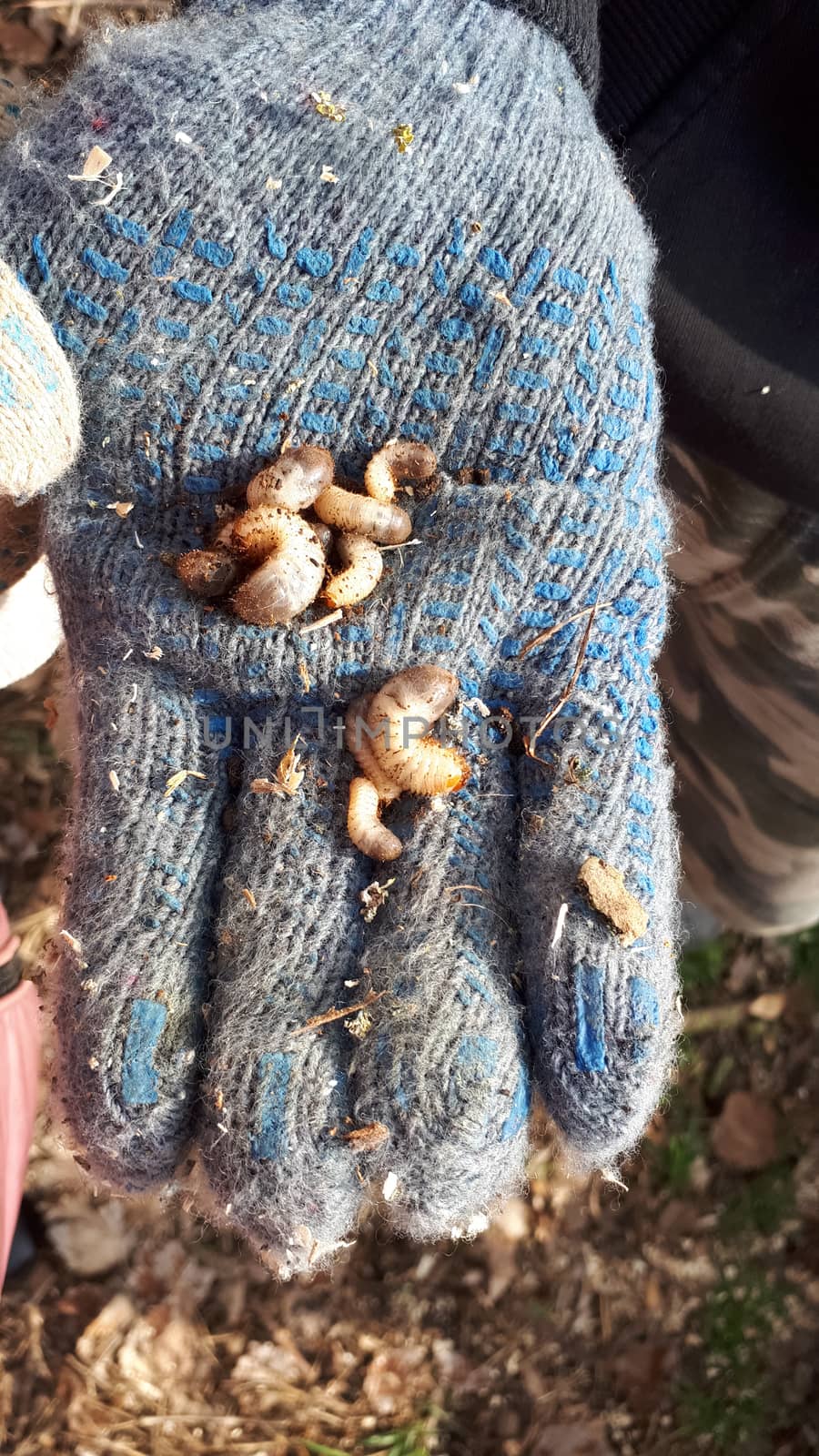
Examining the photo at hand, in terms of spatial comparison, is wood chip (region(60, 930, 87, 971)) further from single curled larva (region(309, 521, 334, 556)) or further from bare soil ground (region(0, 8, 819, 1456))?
bare soil ground (region(0, 8, 819, 1456))

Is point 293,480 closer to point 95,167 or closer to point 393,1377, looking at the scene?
point 95,167

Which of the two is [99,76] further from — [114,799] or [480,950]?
[480,950]

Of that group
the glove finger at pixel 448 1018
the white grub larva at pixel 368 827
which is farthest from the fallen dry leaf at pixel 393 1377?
the white grub larva at pixel 368 827

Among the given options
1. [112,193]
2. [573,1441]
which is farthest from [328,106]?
[573,1441]

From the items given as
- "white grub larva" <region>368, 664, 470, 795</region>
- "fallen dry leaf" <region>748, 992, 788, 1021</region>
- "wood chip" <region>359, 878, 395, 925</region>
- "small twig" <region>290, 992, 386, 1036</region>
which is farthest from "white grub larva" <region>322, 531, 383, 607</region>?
"fallen dry leaf" <region>748, 992, 788, 1021</region>

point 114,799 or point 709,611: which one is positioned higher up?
point 709,611

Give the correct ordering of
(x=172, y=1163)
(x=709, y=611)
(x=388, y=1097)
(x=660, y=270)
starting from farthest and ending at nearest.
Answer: (x=709, y=611) → (x=660, y=270) → (x=172, y=1163) → (x=388, y=1097)

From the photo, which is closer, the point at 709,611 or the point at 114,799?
the point at 114,799

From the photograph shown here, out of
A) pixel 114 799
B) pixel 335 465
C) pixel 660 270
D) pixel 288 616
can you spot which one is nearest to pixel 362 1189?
pixel 114 799
